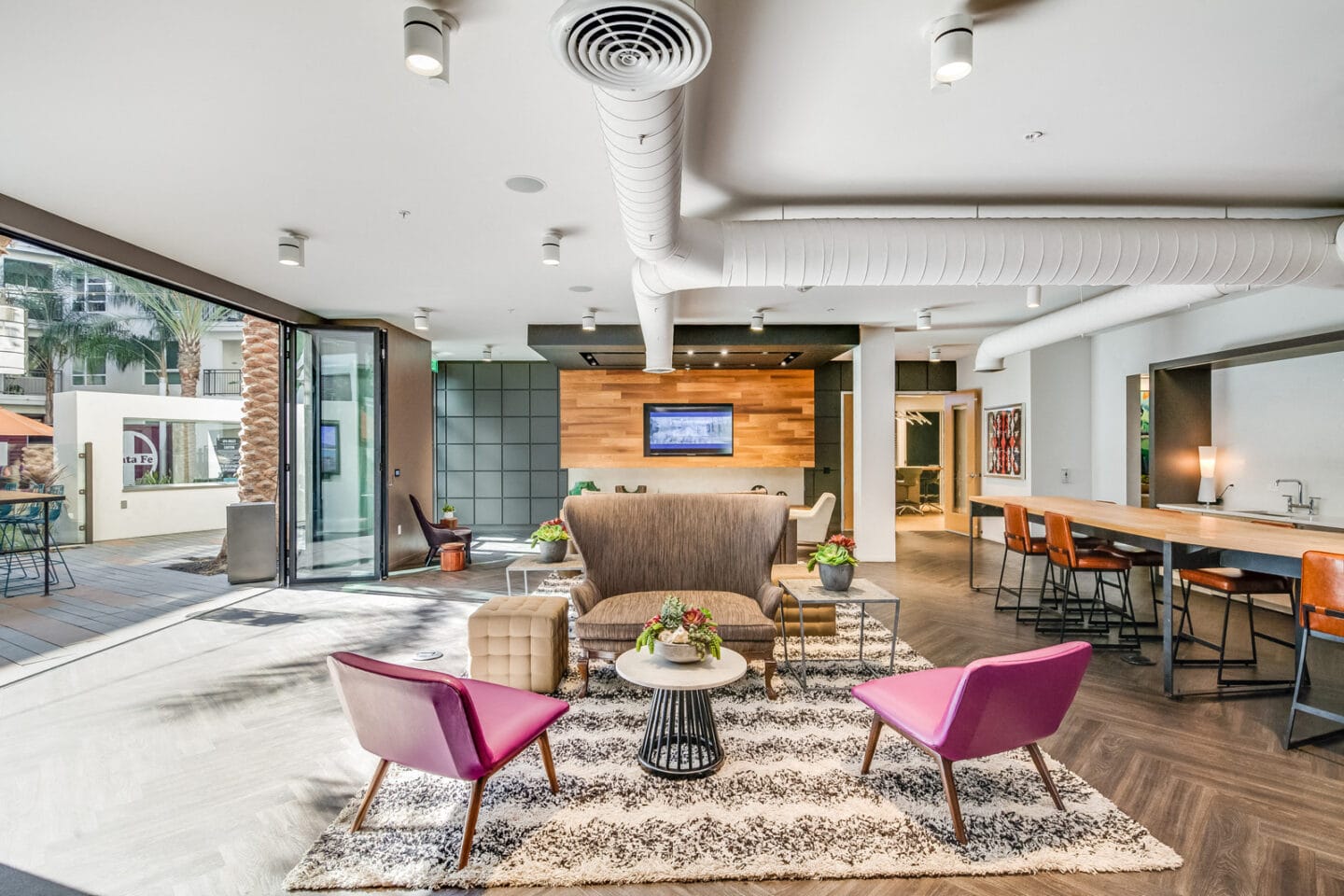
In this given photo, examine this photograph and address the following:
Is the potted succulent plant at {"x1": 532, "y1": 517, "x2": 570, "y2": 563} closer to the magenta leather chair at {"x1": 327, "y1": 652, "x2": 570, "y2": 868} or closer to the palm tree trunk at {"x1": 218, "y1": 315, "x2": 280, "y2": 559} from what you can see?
the magenta leather chair at {"x1": 327, "y1": 652, "x2": 570, "y2": 868}

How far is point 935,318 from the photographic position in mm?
6801

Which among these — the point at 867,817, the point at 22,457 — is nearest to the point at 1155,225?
the point at 867,817

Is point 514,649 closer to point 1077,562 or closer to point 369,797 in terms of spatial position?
point 369,797

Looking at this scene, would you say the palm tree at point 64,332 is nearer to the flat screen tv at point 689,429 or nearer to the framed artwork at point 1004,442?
the flat screen tv at point 689,429

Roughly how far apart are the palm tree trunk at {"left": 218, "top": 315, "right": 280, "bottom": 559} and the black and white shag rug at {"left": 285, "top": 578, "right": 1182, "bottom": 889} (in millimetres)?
5695

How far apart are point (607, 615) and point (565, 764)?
0.96 metres

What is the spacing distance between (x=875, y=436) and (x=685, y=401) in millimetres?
2715

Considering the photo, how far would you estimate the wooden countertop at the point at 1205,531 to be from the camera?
10.4 ft

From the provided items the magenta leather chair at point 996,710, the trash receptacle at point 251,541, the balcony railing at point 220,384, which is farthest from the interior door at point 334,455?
the balcony railing at point 220,384

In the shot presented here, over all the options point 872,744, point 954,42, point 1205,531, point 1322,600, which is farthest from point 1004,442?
point 954,42

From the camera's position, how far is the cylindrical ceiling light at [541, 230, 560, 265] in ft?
13.4

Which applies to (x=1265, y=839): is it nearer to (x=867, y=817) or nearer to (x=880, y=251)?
(x=867, y=817)

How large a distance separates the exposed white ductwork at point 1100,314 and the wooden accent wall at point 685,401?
2.63 metres

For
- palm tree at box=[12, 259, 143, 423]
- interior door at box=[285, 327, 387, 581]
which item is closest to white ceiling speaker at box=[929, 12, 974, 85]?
interior door at box=[285, 327, 387, 581]
